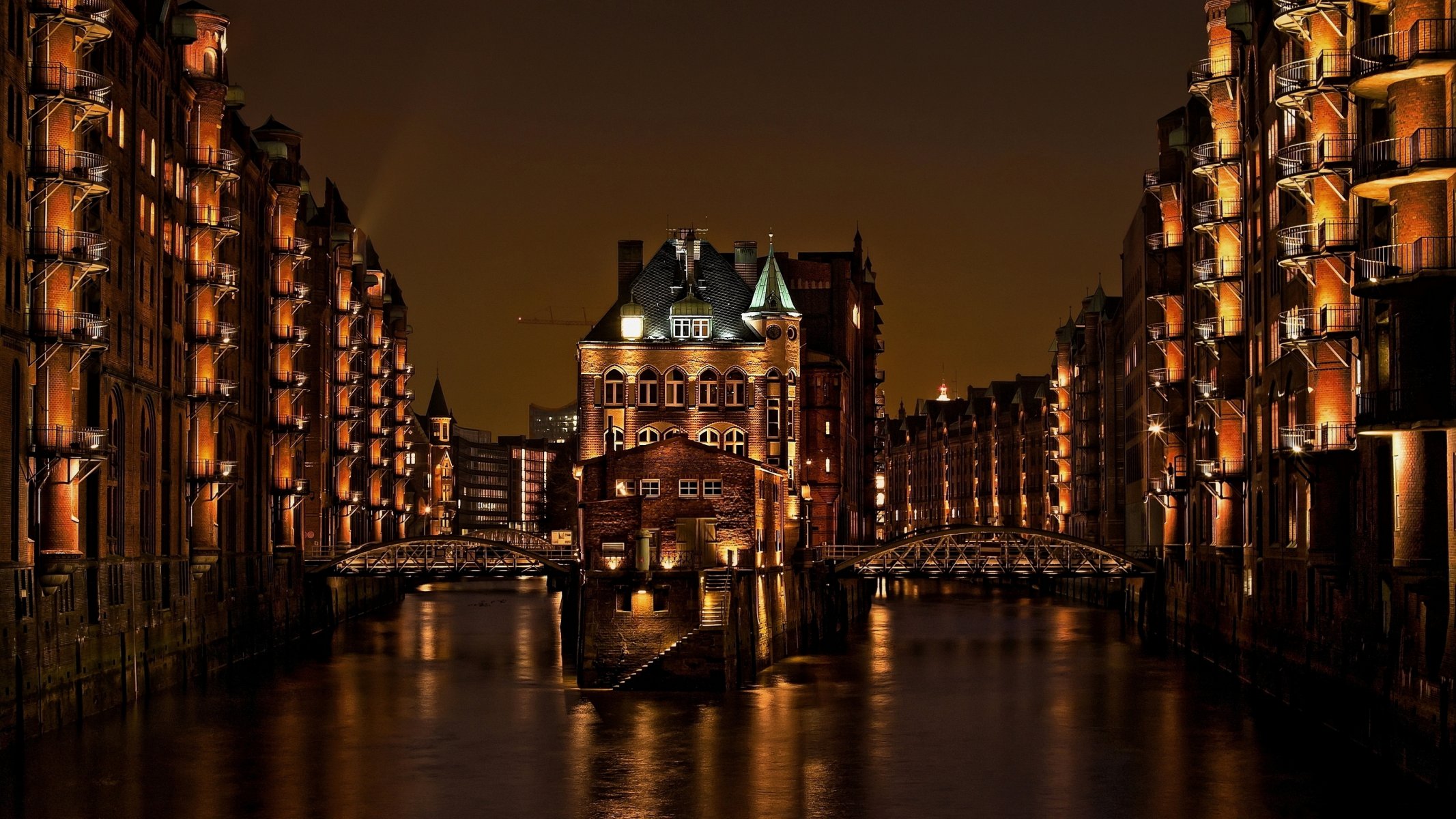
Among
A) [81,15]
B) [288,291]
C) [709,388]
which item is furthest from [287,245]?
[81,15]

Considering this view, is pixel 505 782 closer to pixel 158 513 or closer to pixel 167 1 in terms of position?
pixel 158 513

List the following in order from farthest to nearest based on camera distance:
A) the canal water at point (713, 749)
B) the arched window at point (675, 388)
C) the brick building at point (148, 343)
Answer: the arched window at point (675, 388)
the brick building at point (148, 343)
the canal water at point (713, 749)

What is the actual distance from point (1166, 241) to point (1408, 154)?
45.2 metres

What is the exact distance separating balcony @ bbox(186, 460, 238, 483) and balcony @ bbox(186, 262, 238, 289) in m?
6.60

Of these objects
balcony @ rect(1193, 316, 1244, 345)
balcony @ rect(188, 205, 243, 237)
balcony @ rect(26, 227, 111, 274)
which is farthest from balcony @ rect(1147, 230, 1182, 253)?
balcony @ rect(26, 227, 111, 274)

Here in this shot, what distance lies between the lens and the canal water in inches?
1746

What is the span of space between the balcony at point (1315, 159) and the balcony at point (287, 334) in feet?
166

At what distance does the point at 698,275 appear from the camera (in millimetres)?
101625

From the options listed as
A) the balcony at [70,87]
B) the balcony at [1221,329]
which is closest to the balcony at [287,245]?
the balcony at [70,87]

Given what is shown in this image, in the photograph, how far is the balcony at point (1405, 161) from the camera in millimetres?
40594

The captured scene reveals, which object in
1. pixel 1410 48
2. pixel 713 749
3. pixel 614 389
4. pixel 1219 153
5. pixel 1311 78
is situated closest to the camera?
pixel 1410 48

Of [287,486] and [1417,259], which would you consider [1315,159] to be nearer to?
[1417,259]

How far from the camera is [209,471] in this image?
236ft

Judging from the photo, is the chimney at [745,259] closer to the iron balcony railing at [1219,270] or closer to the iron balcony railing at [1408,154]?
the iron balcony railing at [1219,270]
